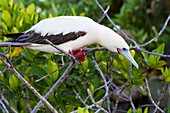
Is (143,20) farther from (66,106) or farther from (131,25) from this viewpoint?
(66,106)

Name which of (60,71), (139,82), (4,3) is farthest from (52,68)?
(4,3)

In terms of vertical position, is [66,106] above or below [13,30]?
below

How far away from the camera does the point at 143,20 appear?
18.5 ft

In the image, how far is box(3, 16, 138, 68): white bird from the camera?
1.40 m

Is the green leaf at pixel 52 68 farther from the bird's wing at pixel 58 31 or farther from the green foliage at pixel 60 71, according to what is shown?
the bird's wing at pixel 58 31

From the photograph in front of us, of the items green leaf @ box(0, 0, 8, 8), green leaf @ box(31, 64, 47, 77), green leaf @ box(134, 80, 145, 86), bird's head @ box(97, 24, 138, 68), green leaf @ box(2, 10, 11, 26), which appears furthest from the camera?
green leaf @ box(0, 0, 8, 8)

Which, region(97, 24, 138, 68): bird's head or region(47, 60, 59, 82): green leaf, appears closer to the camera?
region(97, 24, 138, 68): bird's head

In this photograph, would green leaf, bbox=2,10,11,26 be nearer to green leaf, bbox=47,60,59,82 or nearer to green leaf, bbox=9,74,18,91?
green leaf, bbox=9,74,18,91

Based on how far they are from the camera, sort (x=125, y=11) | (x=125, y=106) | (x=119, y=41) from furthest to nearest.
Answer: (x=125, y=11) → (x=125, y=106) → (x=119, y=41)

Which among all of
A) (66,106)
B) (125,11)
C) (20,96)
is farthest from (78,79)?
(125,11)

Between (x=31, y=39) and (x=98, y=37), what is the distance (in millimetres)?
348

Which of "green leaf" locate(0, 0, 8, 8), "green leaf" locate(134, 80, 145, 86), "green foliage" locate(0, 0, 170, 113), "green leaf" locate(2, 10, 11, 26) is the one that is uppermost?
"green leaf" locate(0, 0, 8, 8)

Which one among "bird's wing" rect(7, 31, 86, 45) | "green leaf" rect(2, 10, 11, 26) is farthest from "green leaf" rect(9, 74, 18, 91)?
"bird's wing" rect(7, 31, 86, 45)

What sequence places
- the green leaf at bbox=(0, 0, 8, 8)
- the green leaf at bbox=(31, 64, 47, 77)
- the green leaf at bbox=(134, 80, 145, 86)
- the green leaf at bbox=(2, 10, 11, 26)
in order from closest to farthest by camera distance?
the green leaf at bbox=(134, 80, 145, 86)
the green leaf at bbox=(31, 64, 47, 77)
the green leaf at bbox=(2, 10, 11, 26)
the green leaf at bbox=(0, 0, 8, 8)
